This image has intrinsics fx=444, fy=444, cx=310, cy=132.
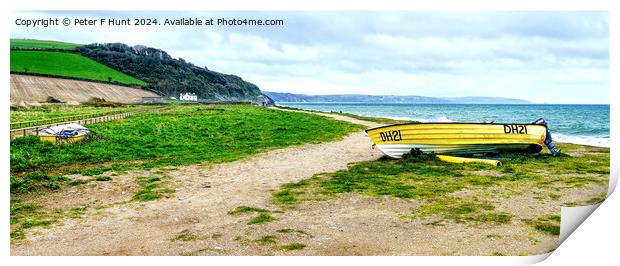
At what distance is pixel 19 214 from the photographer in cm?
932

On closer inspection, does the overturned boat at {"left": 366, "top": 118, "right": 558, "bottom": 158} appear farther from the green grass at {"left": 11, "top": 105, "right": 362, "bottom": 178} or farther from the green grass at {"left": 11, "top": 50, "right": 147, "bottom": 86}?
the green grass at {"left": 11, "top": 50, "right": 147, "bottom": 86}

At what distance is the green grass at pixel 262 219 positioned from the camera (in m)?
8.54

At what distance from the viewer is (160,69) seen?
44000mm

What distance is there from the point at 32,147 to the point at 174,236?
11623mm

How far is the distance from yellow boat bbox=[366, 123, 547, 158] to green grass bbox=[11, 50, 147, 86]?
15.7m

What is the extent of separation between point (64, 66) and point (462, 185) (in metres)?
27.0

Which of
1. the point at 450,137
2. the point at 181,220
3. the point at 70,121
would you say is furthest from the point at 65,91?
the point at 450,137

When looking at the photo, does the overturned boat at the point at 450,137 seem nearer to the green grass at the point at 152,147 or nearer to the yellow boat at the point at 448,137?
the yellow boat at the point at 448,137

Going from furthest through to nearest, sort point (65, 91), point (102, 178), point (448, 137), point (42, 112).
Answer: point (65, 91) < point (42, 112) < point (448, 137) < point (102, 178)

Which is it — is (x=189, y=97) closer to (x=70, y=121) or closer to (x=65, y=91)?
(x=65, y=91)

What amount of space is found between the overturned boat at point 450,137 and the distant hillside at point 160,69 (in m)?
25.5

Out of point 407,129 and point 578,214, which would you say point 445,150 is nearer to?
point 407,129

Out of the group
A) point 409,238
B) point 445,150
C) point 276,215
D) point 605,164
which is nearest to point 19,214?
point 276,215

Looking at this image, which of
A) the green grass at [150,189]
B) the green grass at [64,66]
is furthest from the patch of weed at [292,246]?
the green grass at [64,66]
